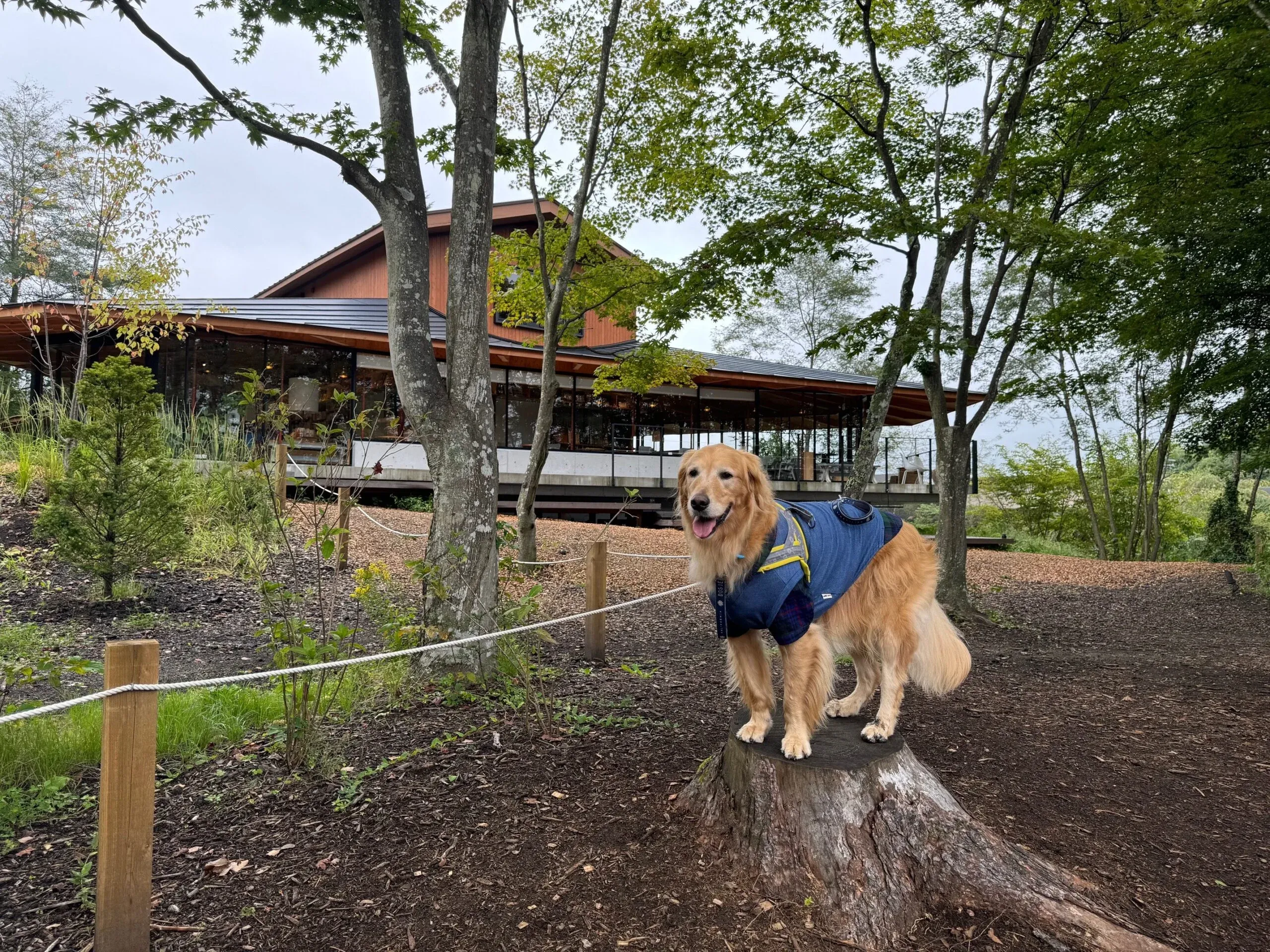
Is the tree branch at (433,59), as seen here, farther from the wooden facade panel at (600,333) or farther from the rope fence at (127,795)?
the wooden facade panel at (600,333)

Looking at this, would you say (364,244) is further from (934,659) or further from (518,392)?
(934,659)

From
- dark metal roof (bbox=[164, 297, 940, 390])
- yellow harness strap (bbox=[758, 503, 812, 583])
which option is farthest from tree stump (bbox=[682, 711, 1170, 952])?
dark metal roof (bbox=[164, 297, 940, 390])

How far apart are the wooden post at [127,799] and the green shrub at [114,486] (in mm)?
4493

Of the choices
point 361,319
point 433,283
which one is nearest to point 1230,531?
point 433,283

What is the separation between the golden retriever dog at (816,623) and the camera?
104 inches

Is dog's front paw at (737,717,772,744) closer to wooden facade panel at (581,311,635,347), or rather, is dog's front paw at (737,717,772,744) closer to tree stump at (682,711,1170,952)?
tree stump at (682,711,1170,952)

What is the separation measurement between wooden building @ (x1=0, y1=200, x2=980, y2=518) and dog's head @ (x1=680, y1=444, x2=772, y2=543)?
9343 millimetres

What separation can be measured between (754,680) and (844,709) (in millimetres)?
747

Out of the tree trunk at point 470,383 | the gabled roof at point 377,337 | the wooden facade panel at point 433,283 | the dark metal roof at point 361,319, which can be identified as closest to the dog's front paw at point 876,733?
the tree trunk at point 470,383

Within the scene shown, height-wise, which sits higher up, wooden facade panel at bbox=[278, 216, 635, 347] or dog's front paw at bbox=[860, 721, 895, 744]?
wooden facade panel at bbox=[278, 216, 635, 347]

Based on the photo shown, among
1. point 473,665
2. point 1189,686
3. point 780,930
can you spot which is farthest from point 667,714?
point 1189,686

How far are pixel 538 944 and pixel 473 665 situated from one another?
7.20 feet

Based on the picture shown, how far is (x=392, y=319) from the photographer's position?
4.34 meters

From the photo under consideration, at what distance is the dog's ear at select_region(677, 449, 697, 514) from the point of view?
8.93ft
